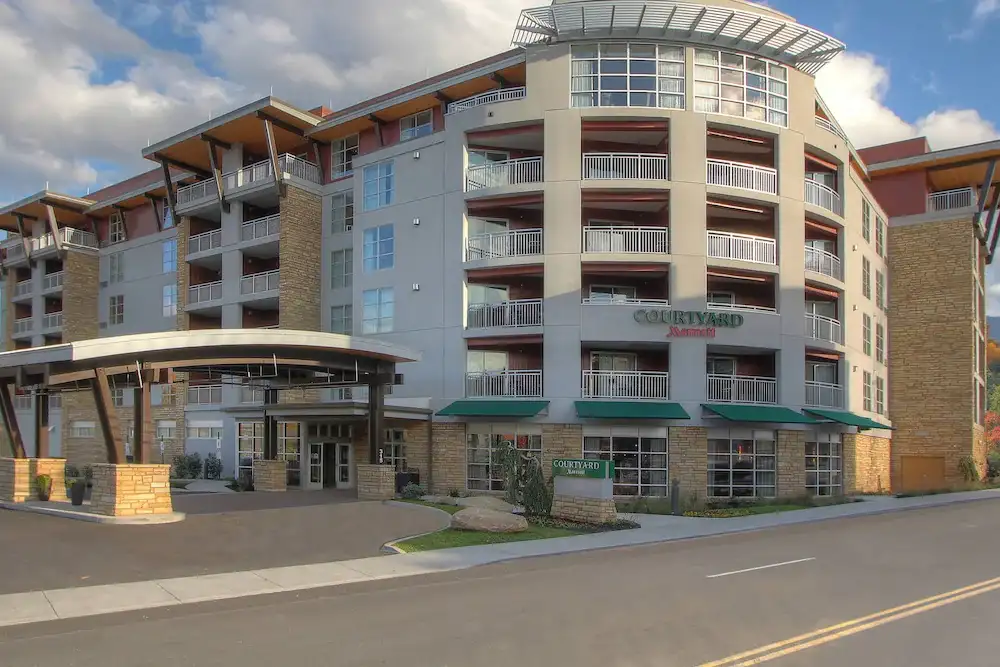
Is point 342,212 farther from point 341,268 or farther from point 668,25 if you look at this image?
point 668,25

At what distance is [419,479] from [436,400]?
3.11 meters

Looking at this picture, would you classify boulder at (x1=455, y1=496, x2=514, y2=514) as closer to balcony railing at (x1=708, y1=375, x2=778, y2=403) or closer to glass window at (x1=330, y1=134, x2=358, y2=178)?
balcony railing at (x1=708, y1=375, x2=778, y2=403)

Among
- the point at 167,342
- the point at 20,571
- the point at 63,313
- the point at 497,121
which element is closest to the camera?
the point at 20,571

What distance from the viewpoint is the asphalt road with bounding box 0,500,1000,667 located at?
876 cm

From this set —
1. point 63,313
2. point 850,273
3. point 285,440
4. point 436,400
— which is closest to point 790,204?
point 850,273

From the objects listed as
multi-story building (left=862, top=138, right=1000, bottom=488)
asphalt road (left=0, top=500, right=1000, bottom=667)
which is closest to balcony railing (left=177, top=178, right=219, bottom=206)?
multi-story building (left=862, top=138, right=1000, bottom=488)

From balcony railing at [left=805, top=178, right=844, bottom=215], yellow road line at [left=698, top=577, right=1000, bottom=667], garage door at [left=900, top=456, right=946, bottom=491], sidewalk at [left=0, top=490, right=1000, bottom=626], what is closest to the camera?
yellow road line at [left=698, top=577, right=1000, bottom=667]

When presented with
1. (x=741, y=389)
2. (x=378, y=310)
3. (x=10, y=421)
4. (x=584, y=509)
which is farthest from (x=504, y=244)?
(x=10, y=421)

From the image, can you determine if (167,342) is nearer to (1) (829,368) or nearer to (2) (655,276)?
(2) (655,276)

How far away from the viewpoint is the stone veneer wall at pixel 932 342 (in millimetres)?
43062

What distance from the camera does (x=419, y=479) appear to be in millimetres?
34438

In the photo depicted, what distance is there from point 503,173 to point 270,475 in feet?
48.0

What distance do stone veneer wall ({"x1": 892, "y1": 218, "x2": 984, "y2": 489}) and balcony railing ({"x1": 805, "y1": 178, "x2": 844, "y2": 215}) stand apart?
380 inches

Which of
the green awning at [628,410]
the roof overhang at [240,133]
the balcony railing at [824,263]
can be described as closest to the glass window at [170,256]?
the roof overhang at [240,133]
